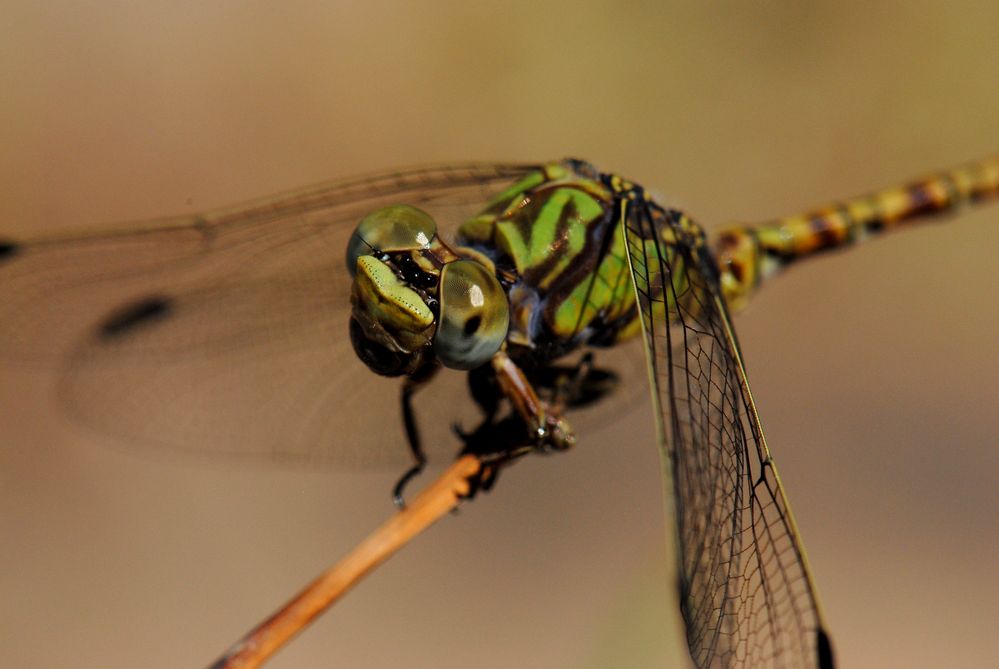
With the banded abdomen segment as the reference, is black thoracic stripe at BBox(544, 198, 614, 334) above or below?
below

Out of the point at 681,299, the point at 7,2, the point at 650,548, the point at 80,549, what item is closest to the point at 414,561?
the point at 650,548

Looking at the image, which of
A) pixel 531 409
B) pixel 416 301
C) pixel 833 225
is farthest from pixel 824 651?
pixel 833 225

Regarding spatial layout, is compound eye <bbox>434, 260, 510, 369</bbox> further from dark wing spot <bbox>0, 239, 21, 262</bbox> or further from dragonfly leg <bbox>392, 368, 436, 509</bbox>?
dark wing spot <bbox>0, 239, 21, 262</bbox>

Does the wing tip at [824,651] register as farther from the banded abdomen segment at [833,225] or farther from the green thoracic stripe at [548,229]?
the banded abdomen segment at [833,225]

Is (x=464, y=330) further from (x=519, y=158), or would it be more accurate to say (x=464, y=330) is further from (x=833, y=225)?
(x=519, y=158)

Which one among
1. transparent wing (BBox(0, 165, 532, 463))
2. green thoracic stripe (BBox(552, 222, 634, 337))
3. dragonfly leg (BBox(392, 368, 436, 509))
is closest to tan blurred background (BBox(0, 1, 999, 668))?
transparent wing (BBox(0, 165, 532, 463))

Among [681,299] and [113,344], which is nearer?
[681,299]

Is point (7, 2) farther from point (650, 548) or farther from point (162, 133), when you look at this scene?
point (650, 548)
